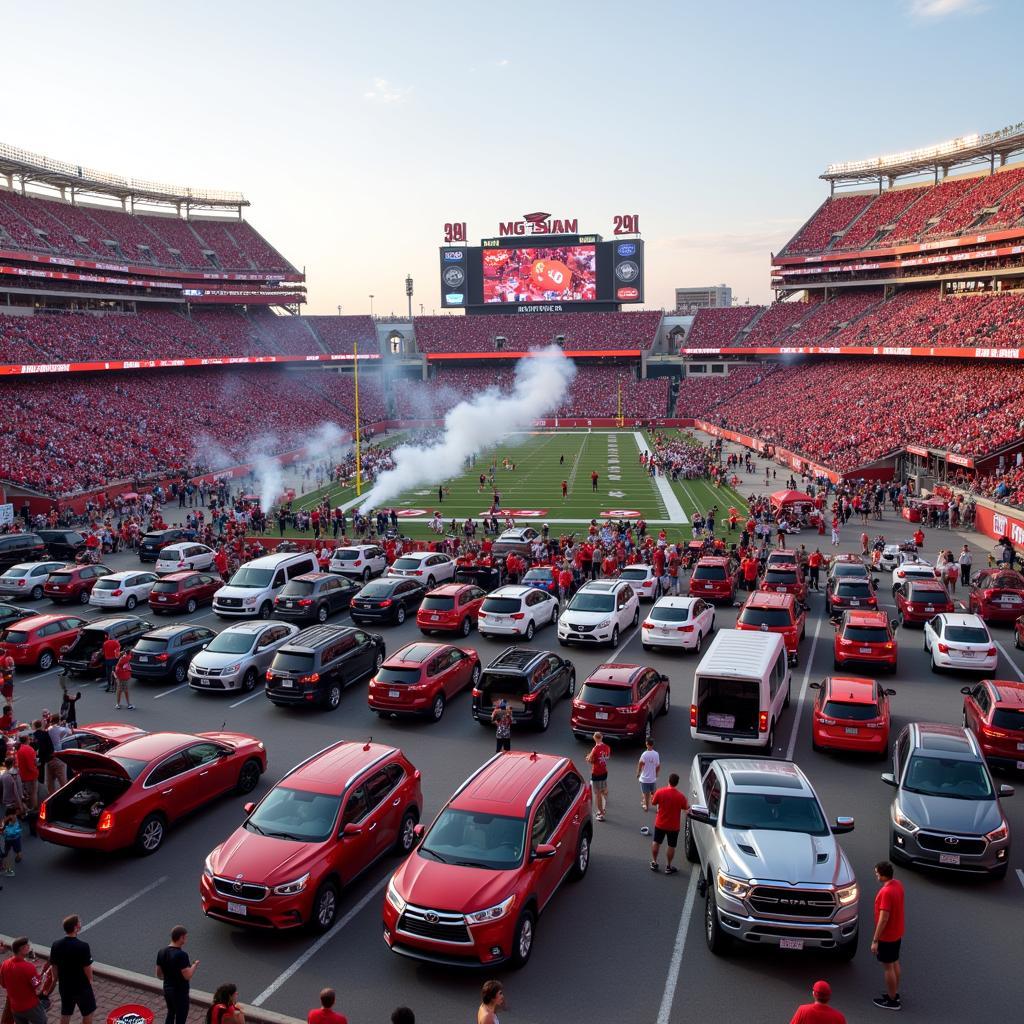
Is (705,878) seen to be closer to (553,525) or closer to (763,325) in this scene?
(553,525)

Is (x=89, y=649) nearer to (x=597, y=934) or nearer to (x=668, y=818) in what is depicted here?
(x=668, y=818)

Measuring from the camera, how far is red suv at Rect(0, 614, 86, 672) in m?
21.0

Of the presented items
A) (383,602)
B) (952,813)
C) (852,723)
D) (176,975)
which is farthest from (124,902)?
(383,602)

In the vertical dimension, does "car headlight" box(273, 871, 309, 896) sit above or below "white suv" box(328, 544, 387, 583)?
above

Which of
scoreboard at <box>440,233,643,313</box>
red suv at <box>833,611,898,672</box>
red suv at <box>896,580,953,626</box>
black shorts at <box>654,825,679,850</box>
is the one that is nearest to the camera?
black shorts at <box>654,825,679,850</box>

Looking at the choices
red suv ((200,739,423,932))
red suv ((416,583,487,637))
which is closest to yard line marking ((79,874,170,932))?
red suv ((200,739,423,932))

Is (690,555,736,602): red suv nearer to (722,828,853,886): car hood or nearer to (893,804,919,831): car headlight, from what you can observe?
(893,804,919,831): car headlight

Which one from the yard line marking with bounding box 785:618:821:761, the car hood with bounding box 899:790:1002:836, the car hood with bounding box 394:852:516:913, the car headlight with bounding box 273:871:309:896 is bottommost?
the yard line marking with bounding box 785:618:821:761

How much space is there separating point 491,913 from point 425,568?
19.4 meters

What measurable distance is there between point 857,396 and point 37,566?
52440 millimetres

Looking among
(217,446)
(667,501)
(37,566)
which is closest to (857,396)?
(667,501)

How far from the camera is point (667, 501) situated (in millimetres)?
47562

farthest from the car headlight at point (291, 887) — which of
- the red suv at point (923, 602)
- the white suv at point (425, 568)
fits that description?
the red suv at point (923, 602)

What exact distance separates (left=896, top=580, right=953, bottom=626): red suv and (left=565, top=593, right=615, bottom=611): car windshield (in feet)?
24.5
